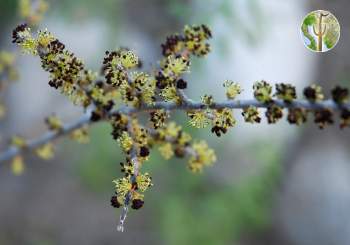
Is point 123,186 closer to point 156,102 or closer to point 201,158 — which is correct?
point 156,102

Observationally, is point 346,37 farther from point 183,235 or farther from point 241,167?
point 183,235

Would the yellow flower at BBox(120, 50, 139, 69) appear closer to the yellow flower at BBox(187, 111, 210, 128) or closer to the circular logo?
the yellow flower at BBox(187, 111, 210, 128)

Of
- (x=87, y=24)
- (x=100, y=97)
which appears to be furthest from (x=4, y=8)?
(x=100, y=97)

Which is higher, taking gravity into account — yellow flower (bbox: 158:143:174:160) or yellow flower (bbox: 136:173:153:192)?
yellow flower (bbox: 158:143:174:160)

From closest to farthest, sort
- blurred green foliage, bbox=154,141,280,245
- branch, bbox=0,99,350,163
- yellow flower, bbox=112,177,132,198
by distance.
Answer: branch, bbox=0,99,350,163
yellow flower, bbox=112,177,132,198
blurred green foliage, bbox=154,141,280,245

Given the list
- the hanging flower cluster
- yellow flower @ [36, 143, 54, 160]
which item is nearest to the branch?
the hanging flower cluster
